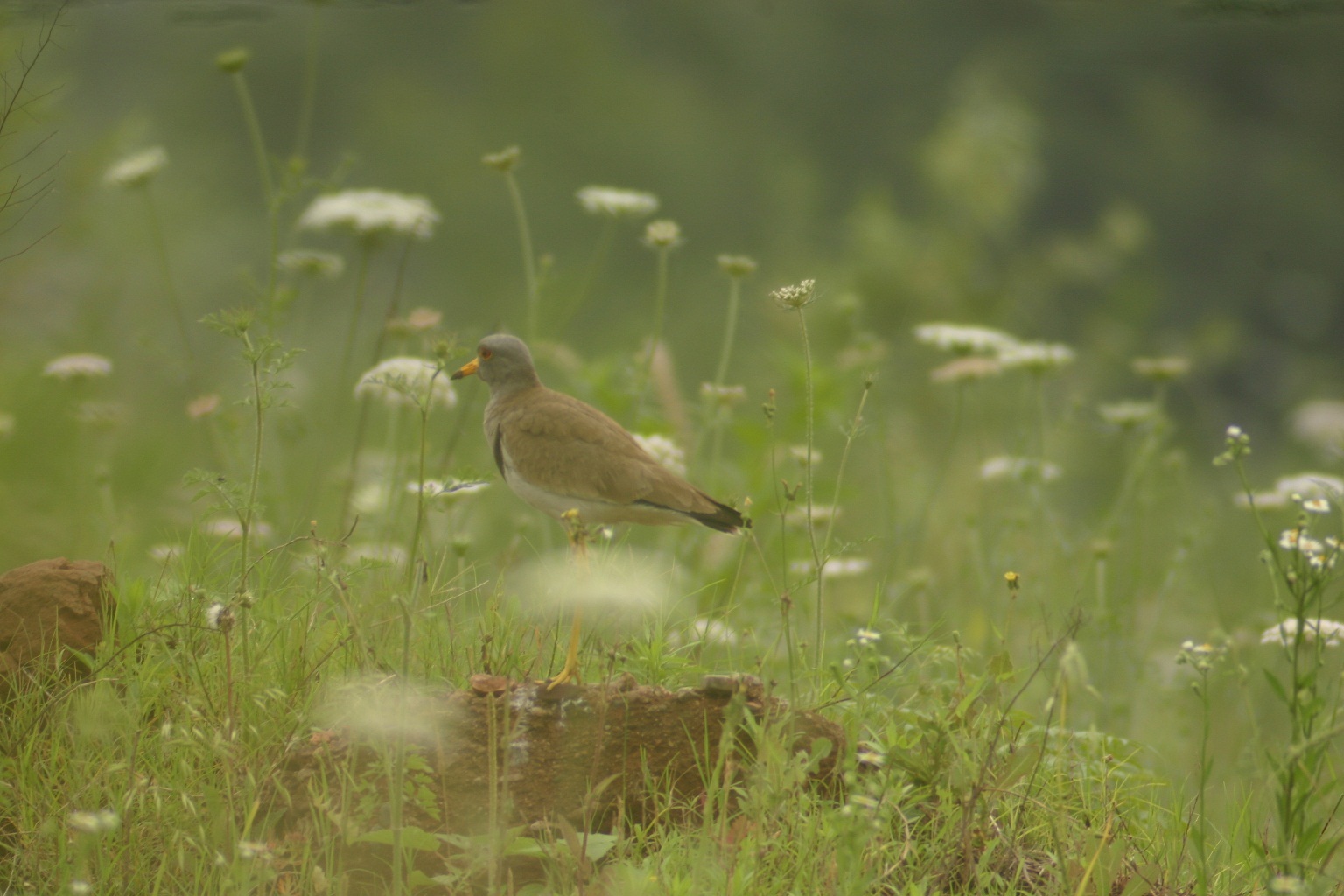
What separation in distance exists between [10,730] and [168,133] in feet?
33.2

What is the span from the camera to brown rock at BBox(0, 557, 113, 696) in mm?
2475

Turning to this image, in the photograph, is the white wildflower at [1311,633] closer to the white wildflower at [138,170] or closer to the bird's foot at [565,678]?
the bird's foot at [565,678]

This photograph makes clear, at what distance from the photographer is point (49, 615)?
2508mm

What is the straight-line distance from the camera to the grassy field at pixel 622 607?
79.2 inches

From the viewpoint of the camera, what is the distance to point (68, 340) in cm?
554

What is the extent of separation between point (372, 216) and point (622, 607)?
6.67 feet

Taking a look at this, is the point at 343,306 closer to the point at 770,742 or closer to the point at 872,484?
the point at 872,484

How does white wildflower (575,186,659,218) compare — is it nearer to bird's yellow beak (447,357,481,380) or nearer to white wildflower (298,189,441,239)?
white wildflower (298,189,441,239)

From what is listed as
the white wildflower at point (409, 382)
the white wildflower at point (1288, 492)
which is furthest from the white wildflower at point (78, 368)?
the white wildflower at point (1288, 492)

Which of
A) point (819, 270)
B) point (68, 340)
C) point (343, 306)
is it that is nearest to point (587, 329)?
point (343, 306)

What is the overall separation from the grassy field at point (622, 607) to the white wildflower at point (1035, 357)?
0.03 meters

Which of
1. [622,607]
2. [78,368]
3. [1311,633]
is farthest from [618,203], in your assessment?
[1311,633]

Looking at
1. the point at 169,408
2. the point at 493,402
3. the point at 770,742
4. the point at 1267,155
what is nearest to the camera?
the point at 770,742

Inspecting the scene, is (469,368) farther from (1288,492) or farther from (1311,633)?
(1288,492)
